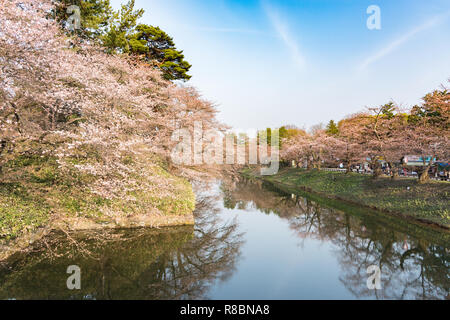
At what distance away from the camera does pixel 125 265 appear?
7676mm

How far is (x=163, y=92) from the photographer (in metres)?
17.1

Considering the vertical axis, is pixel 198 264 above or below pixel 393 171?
below

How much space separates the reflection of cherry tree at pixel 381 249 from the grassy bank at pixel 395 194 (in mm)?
1276

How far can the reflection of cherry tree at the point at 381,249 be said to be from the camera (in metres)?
7.32

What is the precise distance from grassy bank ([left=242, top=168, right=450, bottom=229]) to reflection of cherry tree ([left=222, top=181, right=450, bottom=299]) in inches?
50.2

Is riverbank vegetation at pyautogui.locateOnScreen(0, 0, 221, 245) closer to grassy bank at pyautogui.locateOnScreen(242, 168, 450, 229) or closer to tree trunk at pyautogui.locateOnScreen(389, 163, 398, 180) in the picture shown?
grassy bank at pyautogui.locateOnScreen(242, 168, 450, 229)

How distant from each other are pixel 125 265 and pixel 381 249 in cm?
1079

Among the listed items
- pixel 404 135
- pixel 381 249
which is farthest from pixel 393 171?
pixel 381 249

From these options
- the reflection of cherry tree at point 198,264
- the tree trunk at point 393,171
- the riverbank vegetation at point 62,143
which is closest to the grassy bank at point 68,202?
the riverbank vegetation at point 62,143

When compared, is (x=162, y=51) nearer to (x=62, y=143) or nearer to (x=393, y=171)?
(x=62, y=143)

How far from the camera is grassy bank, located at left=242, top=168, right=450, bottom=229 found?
13648 millimetres

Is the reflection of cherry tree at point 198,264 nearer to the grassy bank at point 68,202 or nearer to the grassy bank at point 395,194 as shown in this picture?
the grassy bank at point 68,202
